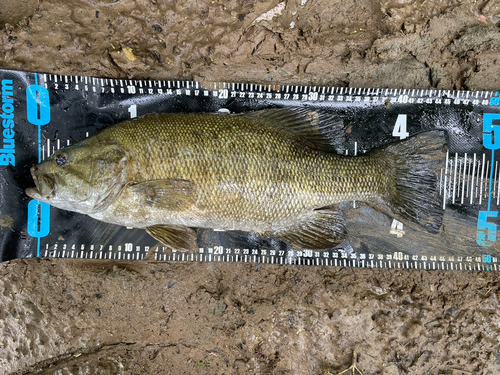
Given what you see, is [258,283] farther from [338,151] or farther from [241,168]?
[338,151]

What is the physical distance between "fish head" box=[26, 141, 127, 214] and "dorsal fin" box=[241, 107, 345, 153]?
3.79ft

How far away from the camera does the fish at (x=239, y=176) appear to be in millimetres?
2521

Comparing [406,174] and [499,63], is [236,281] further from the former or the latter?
[499,63]

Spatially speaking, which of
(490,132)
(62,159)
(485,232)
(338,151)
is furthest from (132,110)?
(485,232)

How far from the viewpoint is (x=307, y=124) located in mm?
2840

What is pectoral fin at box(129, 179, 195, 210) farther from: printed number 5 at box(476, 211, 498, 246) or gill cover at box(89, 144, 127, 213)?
printed number 5 at box(476, 211, 498, 246)

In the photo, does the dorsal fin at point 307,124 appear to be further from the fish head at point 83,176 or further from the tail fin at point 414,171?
the fish head at point 83,176

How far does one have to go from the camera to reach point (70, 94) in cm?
297

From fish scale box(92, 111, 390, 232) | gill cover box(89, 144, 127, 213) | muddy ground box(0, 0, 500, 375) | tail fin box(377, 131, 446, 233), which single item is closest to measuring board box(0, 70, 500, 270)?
muddy ground box(0, 0, 500, 375)

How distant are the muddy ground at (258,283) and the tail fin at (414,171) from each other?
64 cm

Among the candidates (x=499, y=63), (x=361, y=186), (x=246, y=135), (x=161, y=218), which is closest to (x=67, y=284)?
(x=161, y=218)

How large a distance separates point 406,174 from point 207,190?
5.52 feet

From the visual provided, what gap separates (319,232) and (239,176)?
883 millimetres

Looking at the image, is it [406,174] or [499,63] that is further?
[499,63]
